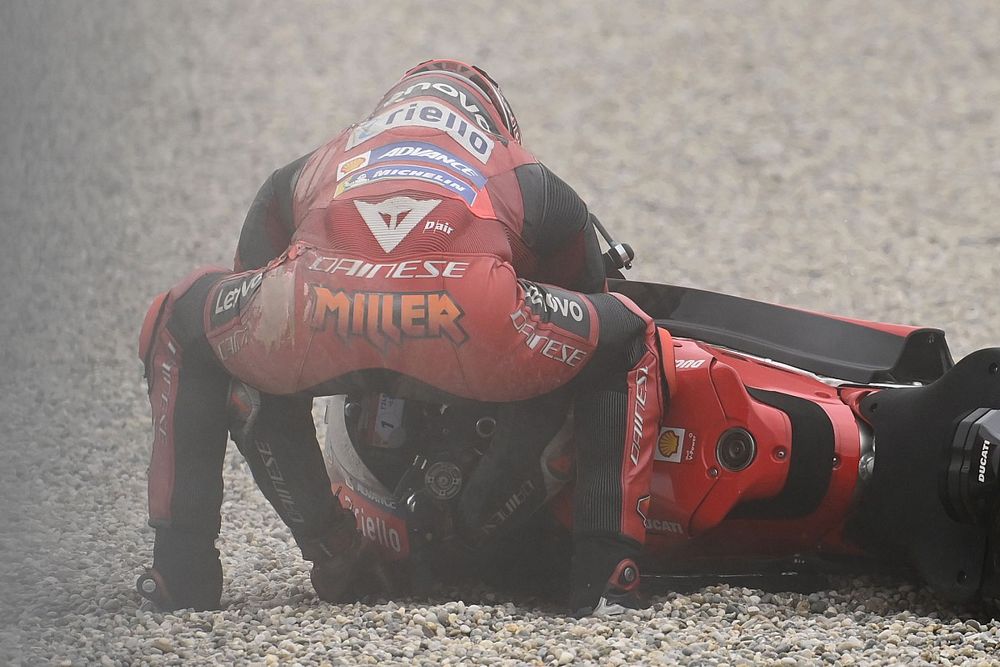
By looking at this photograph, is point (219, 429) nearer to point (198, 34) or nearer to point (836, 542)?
point (836, 542)

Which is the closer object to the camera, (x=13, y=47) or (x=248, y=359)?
(x=13, y=47)

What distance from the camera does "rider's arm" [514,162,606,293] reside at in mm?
2561

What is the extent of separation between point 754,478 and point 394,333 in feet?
2.97

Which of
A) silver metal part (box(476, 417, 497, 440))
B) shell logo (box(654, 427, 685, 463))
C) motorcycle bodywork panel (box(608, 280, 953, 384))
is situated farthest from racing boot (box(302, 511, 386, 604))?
motorcycle bodywork panel (box(608, 280, 953, 384))

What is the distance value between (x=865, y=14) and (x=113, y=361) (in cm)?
710

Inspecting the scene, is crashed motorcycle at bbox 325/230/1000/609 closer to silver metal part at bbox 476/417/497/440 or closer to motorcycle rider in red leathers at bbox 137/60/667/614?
silver metal part at bbox 476/417/497/440

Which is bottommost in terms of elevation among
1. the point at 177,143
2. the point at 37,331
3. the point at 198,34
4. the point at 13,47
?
the point at 37,331

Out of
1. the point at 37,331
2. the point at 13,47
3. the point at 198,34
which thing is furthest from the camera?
the point at 198,34

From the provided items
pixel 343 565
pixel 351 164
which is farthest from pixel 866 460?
pixel 351 164

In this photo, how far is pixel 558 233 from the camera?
2611mm

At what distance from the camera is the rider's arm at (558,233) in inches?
101

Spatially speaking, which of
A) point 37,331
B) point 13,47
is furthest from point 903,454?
point 13,47

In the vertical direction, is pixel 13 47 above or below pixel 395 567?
above

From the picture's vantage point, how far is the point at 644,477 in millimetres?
2549
